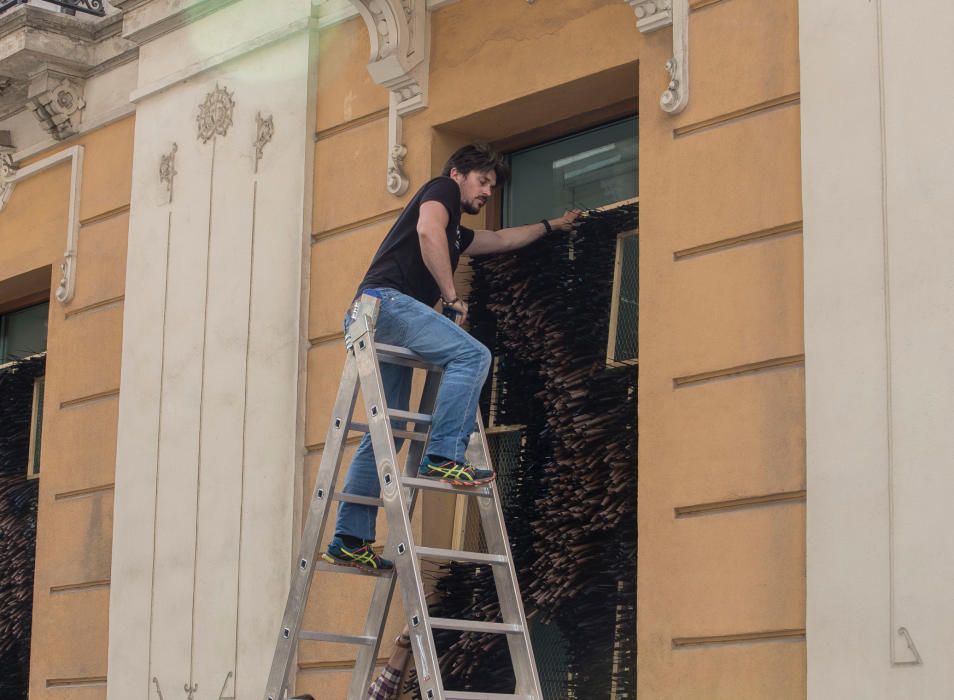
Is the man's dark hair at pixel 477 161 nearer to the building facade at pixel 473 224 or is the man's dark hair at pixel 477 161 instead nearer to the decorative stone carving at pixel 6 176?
the building facade at pixel 473 224

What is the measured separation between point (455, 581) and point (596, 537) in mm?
834

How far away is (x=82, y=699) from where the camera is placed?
9875 millimetres

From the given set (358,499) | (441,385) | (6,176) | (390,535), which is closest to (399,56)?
(441,385)

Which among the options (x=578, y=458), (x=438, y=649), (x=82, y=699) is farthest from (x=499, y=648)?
(x=82, y=699)

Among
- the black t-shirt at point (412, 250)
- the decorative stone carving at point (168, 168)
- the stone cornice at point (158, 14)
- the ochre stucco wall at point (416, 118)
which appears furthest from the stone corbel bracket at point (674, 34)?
the decorative stone carving at point (168, 168)

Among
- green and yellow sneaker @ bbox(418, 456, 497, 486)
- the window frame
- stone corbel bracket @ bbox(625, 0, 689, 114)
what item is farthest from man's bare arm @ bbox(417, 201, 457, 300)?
the window frame

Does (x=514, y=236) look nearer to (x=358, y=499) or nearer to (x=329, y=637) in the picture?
(x=358, y=499)

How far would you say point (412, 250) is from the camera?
7.52m

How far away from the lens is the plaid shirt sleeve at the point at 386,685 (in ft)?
24.1

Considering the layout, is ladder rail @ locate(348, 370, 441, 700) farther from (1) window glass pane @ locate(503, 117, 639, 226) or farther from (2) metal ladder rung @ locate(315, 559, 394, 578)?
(1) window glass pane @ locate(503, 117, 639, 226)

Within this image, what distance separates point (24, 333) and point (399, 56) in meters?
4.15

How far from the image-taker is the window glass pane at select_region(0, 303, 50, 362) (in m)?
11.5

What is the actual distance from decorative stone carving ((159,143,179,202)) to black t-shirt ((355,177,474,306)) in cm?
280

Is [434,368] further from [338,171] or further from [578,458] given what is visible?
[338,171]
